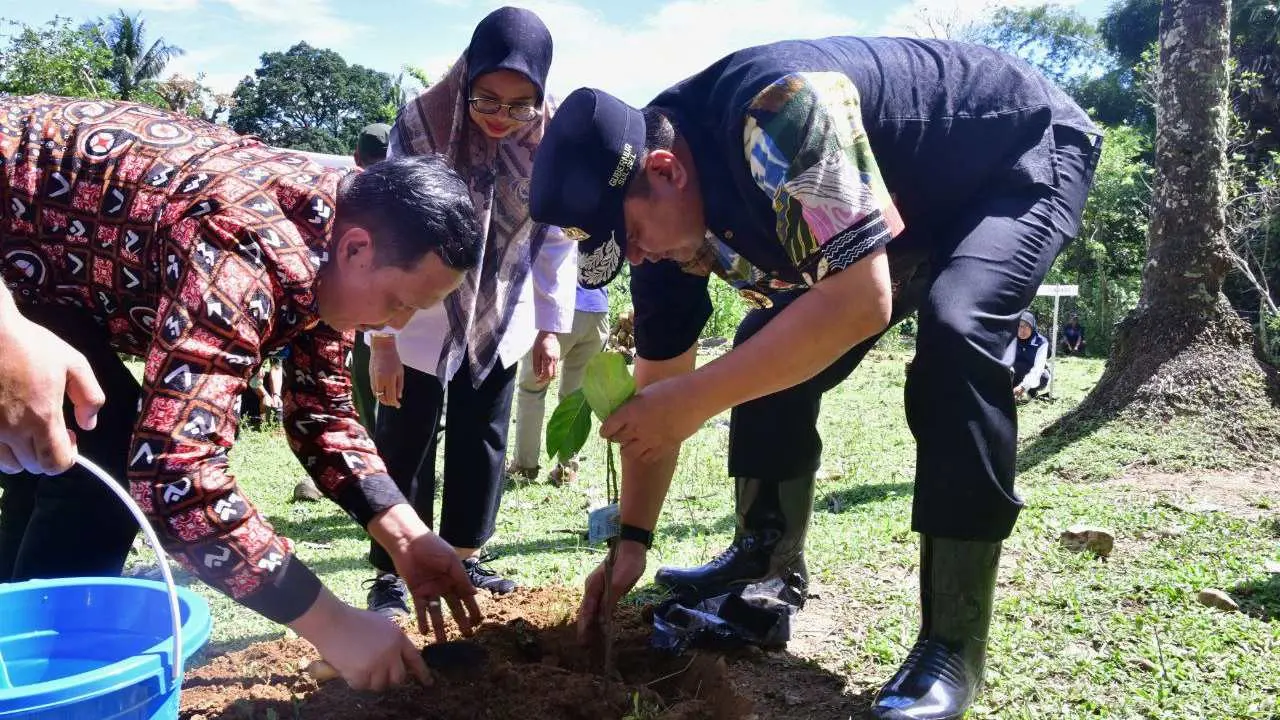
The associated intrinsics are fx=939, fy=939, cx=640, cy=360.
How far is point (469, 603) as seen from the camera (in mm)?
2256

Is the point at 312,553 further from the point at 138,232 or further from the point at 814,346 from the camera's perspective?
the point at 814,346

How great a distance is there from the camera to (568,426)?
84.3 inches

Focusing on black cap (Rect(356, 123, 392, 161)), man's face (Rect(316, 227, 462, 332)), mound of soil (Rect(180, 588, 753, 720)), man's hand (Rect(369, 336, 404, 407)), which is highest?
black cap (Rect(356, 123, 392, 161))

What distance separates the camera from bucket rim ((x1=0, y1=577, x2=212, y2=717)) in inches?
47.0

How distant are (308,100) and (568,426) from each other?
62521 mm

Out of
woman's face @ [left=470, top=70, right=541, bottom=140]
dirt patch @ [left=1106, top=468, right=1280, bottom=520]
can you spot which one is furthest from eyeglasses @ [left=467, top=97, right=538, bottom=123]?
dirt patch @ [left=1106, top=468, right=1280, bottom=520]

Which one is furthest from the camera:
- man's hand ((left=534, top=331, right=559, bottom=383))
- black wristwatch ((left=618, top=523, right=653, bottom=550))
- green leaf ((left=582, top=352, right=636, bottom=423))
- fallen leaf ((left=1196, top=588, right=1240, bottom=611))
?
man's hand ((left=534, top=331, right=559, bottom=383))

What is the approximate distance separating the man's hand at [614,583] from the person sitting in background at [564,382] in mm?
2806

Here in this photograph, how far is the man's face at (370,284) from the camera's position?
6.37ft

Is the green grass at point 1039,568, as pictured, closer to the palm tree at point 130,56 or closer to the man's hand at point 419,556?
the man's hand at point 419,556

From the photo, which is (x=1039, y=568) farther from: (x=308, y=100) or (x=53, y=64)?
(x=308, y=100)

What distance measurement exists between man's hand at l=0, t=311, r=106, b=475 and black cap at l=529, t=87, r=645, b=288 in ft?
3.07

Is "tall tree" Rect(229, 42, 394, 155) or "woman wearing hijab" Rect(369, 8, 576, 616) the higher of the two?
"tall tree" Rect(229, 42, 394, 155)

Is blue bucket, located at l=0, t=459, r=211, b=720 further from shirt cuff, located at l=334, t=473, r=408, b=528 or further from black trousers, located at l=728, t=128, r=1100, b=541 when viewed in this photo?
black trousers, located at l=728, t=128, r=1100, b=541
